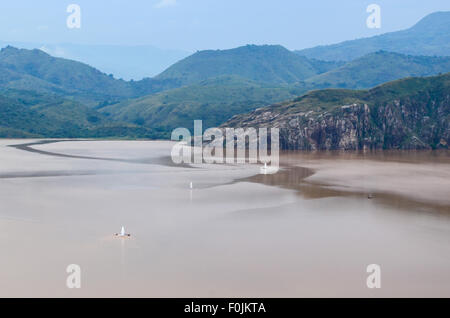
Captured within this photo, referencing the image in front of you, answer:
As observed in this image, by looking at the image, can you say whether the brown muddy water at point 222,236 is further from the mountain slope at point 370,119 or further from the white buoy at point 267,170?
the mountain slope at point 370,119

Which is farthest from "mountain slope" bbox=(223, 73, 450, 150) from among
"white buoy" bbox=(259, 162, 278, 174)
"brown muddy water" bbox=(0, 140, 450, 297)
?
"brown muddy water" bbox=(0, 140, 450, 297)

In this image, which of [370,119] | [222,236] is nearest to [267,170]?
[222,236]

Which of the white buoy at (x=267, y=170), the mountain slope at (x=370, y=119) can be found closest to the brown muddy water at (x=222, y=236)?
the white buoy at (x=267, y=170)

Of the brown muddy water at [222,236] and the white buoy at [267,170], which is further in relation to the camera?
the white buoy at [267,170]

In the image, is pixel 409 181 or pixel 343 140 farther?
pixel 343 140

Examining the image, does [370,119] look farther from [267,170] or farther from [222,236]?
[222,236]

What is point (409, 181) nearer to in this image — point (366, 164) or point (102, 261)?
point (366, 164)
